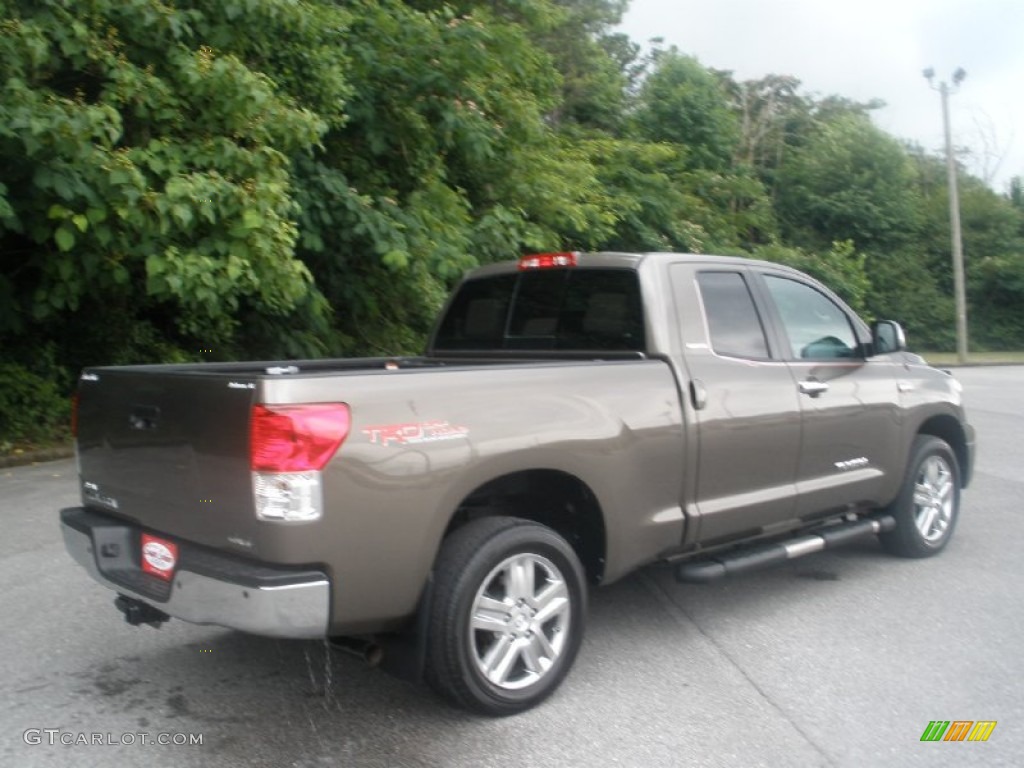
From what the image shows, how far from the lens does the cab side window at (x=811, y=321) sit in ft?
17.6

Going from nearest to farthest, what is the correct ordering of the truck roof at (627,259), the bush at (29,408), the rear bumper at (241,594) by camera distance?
the rear bumper at (241,594) → the truck roof at (627,259) → the bush at (29,408)

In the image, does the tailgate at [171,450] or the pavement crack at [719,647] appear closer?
the tailgate at [171,450]

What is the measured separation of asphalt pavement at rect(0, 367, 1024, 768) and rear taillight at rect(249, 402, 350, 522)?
97 cm

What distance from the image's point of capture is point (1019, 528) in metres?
7.10

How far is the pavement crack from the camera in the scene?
3.63m

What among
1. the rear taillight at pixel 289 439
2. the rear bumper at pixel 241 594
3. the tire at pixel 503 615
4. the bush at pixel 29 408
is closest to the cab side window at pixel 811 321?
the tire at pixel 503 615

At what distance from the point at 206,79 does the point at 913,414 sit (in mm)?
6241

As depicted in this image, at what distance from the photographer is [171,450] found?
362 centimetres

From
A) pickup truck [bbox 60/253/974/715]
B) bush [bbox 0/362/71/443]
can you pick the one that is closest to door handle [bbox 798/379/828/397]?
pickup truck [bbox 60/253/974/715]

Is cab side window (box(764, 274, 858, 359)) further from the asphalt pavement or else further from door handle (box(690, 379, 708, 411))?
the asphalt pavement

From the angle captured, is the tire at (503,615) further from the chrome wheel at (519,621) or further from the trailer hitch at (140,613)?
the trailer hitch at (140,613)

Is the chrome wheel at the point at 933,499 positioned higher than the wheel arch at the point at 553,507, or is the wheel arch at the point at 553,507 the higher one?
the wheel arch at the point at 553,507

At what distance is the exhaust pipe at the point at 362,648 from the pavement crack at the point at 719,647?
163cm

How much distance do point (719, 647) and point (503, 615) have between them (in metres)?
1.38
